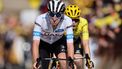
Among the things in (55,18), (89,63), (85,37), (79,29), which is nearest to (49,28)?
(55,18)

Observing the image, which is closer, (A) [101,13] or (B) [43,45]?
(B) [43,45]

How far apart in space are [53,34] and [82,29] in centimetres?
95

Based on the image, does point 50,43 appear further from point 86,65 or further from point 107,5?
point 107,5

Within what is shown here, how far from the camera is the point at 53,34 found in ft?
57.5

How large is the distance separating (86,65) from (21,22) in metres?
15.8

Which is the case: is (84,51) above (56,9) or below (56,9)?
below

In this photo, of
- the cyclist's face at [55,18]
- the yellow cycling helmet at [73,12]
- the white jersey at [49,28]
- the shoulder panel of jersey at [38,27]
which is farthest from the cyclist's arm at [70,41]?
the shoulder panel of jersey at [38,27]

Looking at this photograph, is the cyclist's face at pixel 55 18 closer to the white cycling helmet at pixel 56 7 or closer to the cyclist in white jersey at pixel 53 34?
the cyclist in white jersey at pixel 53 34

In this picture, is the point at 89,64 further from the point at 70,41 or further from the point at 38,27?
the point at 38,27

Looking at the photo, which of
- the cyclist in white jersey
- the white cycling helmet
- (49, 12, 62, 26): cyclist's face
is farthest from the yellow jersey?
(49, 12, 62, 26): cyclist's face

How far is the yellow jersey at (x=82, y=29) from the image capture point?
59.1ft

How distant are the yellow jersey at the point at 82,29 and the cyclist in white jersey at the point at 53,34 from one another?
1.59 feet

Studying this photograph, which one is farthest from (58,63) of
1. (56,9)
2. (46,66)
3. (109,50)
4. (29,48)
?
(29,48)

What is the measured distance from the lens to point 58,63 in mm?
17625
